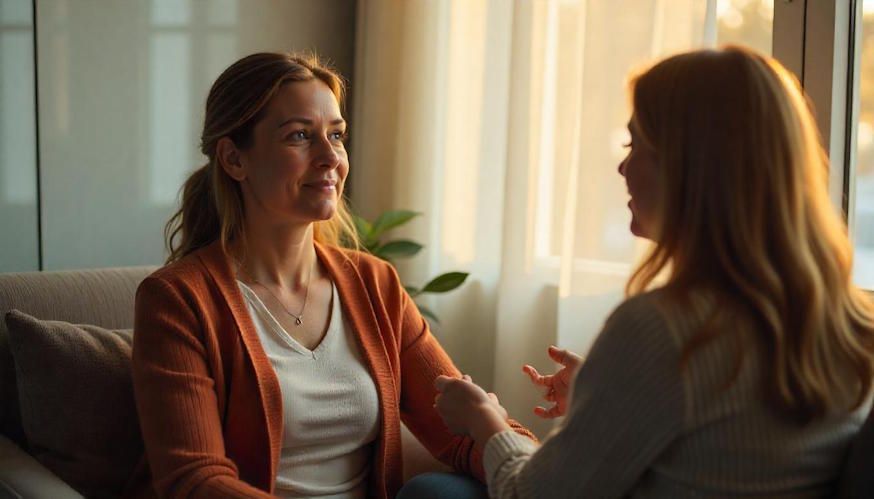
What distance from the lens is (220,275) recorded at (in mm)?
1750

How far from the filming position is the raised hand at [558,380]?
153cm

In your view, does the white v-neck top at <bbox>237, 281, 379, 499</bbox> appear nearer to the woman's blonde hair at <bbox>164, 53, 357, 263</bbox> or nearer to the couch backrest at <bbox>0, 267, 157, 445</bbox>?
the woman's blonde hair at <bbox>164, 53, 357, 263</bbox>

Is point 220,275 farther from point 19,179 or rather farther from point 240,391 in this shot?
point 19,179

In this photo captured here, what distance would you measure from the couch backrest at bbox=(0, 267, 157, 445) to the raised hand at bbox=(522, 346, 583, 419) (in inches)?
33.8

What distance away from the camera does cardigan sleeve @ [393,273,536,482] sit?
73.7 inches

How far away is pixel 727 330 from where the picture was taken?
41.7 inches

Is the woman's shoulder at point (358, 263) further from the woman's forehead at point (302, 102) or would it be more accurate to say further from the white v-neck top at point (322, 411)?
the woman's forehead at point (302, 102)

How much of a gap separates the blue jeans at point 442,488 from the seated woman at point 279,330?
0.02 metres

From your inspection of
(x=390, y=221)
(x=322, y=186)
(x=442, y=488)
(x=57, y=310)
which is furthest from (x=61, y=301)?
(x=390, y=221)

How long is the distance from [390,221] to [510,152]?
16.8 inches

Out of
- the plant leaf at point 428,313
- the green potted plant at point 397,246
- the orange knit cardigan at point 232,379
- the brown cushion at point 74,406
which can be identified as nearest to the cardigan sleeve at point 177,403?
the orange knit cardigan at point 232,379

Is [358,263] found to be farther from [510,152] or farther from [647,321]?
[510,152]

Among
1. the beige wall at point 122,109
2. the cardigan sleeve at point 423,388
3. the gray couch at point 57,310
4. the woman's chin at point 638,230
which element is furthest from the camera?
the beige wall at point 122,109

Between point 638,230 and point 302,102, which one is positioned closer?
point 638,230
